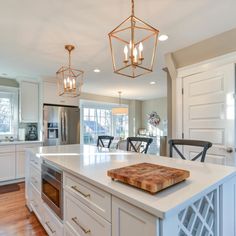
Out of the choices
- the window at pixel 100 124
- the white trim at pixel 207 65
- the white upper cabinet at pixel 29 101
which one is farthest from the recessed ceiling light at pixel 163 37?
the window at pixel 100 124

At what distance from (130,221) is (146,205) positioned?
18cm

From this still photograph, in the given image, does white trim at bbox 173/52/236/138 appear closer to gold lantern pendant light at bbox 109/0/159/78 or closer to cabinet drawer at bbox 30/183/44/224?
gold lantern pendant light at bbox 109/0/159/78

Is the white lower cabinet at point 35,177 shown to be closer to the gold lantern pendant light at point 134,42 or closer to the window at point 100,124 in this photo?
the gold lantern pendant light at point 134,42

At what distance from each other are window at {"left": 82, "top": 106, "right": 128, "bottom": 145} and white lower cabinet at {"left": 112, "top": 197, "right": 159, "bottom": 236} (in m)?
5.92

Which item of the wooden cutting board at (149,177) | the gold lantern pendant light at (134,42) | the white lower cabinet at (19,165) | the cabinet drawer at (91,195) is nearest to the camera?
the wooden cutting board at (149,177)

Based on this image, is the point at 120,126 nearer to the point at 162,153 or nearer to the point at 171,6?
the point at 162,153

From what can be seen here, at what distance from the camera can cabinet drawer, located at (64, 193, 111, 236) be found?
106 cm

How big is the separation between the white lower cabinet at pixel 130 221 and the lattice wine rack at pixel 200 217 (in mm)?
167

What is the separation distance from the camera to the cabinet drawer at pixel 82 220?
3.47 ft

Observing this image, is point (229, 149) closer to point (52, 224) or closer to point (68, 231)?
point (68, 231)

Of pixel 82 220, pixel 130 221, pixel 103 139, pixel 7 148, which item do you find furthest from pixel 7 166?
pixel 130 221

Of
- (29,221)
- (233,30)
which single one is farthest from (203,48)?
(29,221)

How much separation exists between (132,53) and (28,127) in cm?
421

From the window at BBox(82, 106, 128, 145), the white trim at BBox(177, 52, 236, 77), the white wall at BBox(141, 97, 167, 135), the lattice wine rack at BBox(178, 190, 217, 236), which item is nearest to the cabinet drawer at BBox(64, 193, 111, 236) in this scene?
the lattice wine rack at BBox(178, 190, 217, 236)
